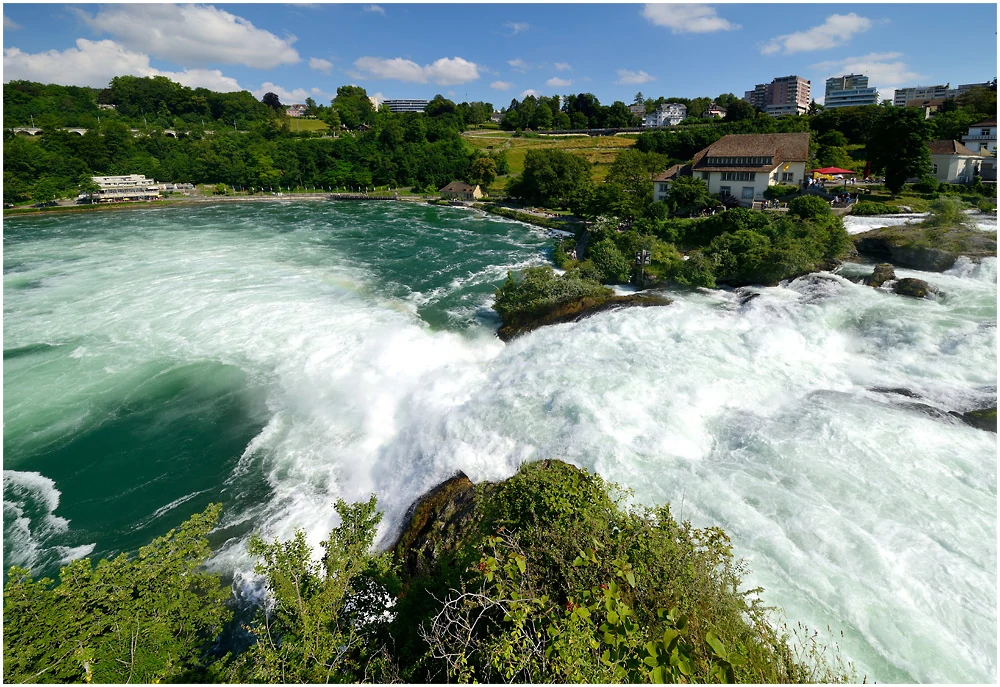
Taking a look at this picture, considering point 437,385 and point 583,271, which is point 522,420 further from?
point 583,271

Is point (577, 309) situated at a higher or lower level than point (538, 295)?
lower

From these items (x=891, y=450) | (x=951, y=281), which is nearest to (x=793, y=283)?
(x=951, y=281)

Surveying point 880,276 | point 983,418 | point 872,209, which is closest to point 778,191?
point 872,209

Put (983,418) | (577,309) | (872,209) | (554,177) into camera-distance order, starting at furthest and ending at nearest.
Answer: (554,177) < (872,209) < (577,309) < (983,418)

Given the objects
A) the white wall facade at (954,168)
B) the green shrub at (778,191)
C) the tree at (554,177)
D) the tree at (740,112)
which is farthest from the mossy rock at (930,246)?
the tree at (740,112)

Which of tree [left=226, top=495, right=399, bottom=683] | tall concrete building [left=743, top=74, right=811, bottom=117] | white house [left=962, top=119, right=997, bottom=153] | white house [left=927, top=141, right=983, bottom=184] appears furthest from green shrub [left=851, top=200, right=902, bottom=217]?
tall concrete building [left=743, top=74, right=811, bottom=117]

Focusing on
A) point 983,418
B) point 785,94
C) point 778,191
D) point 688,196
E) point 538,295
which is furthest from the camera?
point 785,94

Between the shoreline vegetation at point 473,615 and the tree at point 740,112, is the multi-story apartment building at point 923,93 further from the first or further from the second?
the shoreline vegetation at point 473,615

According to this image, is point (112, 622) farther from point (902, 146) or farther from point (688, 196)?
point (902, 146)
